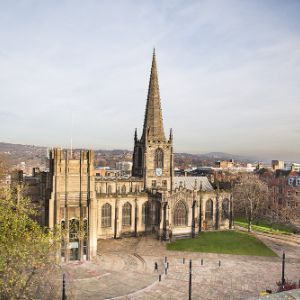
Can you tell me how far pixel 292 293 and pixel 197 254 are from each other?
32.6 metres

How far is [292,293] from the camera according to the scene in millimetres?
13609

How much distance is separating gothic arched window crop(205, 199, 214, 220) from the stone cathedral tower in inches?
266

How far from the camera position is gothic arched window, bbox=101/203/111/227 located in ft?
169

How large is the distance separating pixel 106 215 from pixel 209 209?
18433 millimetres

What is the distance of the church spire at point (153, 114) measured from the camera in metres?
61.4

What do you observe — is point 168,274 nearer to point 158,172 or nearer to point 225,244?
point 225,244

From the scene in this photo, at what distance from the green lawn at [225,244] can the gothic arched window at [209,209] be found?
429 centimetres

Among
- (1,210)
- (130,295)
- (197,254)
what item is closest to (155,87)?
(197,254)

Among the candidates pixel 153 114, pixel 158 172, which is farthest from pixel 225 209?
pixel 153 114

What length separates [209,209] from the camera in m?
60.7

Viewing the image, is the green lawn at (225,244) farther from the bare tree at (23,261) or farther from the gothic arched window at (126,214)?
the bare tree at (23,261)

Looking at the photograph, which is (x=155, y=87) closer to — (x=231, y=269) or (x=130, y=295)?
(x=231, y=269)

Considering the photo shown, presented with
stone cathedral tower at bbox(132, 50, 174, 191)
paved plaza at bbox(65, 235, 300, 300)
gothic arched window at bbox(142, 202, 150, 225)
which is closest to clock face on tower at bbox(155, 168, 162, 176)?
stone cathedral tower at bbox(132, 50, 174, 191)

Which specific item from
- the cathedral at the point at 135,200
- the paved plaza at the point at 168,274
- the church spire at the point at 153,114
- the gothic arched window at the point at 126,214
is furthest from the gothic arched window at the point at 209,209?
the gothic arched window at the point at 126,214
